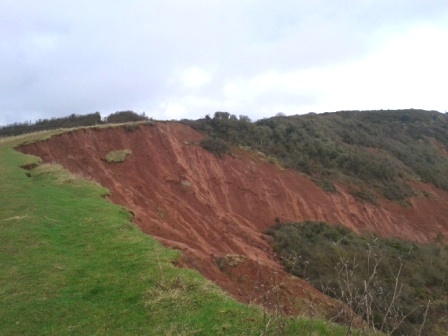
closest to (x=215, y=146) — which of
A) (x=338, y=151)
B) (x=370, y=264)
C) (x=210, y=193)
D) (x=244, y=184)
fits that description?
(x=244, y=184)

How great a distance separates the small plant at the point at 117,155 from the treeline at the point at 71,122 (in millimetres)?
7464

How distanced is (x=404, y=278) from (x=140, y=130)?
1690cm

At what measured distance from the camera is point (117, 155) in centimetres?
2519

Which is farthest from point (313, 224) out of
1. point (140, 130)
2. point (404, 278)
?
point (140, 130)

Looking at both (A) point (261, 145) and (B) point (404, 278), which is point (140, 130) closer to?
(A) point (261, 145)

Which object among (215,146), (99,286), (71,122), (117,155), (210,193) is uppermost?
(71,122)

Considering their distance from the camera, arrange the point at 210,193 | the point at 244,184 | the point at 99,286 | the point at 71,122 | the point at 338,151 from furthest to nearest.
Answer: the point at 338,151 < the point at 71,122 < the point at 244,184 < the point at 210,193 < the point at 99,286

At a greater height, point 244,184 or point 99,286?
point 244,184

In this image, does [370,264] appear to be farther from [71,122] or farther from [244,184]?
[71,122]

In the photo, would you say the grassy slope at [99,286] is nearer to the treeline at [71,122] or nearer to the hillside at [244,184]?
the hillside at [244,184]

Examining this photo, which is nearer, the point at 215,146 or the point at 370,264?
the point at 370,264

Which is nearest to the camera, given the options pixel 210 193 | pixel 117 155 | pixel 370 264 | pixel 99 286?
pixel 99 286

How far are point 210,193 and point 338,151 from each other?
1713cm

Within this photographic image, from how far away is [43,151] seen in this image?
77.7 feet
